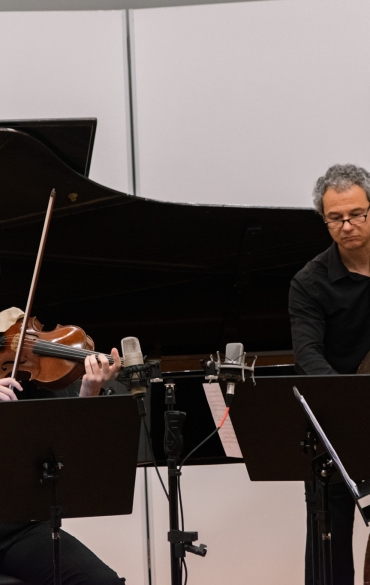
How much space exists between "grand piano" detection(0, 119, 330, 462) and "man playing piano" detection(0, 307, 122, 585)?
76 centimetres

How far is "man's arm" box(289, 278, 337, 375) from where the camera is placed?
2.42m

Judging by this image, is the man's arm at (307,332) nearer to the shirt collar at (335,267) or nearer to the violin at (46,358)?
the shirt collar at (335,267)

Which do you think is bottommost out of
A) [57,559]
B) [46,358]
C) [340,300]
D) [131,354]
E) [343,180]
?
[57,559]

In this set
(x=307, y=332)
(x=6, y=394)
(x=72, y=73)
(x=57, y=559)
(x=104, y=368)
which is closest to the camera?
(x=57, y=559)

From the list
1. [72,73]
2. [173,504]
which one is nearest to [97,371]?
[173,504]

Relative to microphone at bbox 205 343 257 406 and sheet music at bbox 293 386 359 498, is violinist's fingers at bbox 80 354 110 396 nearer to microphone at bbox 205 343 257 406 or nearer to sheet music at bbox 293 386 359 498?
microphone at bbox 205 343 257 406

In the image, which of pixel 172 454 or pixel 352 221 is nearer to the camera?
pixel 172 454

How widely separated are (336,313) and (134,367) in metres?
0.86

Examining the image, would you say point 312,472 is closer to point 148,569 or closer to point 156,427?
point 156,427

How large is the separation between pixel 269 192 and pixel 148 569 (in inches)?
86.0

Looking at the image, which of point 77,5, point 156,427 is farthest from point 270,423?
point 77,5

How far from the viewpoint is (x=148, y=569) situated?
13.6ft

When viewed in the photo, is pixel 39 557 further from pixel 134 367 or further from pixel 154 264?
pixel 154 264

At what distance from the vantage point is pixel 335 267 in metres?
2.66
